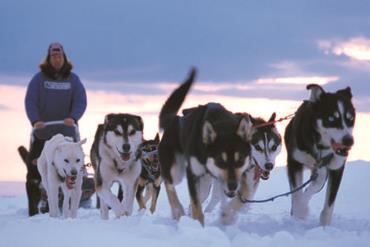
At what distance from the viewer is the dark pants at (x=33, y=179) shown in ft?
27.1

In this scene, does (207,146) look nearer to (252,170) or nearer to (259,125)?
(252,170)

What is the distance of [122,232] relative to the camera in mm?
5148

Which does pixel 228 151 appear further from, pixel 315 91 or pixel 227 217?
pixel 315 91

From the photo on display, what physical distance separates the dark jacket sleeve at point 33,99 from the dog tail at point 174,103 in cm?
177

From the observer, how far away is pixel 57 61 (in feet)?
26.9

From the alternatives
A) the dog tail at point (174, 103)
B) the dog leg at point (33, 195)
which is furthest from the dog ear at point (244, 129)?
the dog leg at point (33, 195)

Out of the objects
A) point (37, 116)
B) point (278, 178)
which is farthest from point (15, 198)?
point (37, 116)

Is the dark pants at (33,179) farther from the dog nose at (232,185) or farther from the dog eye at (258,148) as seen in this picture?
the dog nose at (232,185)

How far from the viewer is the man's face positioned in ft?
26.8

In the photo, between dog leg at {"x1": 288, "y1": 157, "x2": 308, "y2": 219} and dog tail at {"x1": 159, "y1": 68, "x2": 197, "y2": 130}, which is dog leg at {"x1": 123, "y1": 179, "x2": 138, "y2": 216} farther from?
dog leg at {"x1": 288, "y1": 157, "x2": 308, "y2": 219}

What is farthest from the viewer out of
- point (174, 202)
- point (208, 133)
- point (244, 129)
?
point (174, 202)

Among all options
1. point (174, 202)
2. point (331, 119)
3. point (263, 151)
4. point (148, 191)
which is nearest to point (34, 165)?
point (174, 202)

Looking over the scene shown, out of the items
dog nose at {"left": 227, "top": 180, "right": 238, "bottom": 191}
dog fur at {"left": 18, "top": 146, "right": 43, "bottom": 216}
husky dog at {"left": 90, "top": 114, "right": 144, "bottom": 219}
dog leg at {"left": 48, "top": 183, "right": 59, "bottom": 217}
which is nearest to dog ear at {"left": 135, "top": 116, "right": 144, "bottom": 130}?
husky dog at {"left": 90, "top": 114, "right": 144, "bottom": 219}

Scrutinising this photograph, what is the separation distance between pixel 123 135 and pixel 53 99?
122cm
